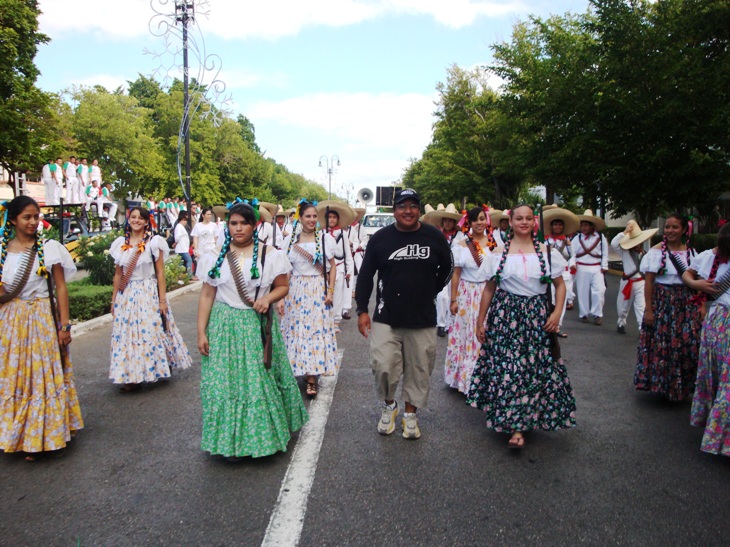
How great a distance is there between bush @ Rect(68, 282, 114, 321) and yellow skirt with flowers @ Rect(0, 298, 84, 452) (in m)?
5.57

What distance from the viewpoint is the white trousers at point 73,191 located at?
22.6 m

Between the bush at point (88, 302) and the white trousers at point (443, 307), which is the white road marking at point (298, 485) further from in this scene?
the bush at point (88, 302)

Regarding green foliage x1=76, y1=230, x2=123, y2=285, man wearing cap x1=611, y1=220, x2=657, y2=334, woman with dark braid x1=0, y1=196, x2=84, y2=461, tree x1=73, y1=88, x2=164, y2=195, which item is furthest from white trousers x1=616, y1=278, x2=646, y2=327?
tree x1=73, y1=88, x2=164, y2=195

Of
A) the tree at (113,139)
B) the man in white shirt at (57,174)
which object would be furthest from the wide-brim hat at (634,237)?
the tree at (113,139)

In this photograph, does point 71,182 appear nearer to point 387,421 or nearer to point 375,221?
point 375,221

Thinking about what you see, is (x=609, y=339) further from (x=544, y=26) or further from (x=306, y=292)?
(x=544, y=26)

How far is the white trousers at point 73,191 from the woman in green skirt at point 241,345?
68.1ft

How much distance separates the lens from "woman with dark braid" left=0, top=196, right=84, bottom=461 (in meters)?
4.43

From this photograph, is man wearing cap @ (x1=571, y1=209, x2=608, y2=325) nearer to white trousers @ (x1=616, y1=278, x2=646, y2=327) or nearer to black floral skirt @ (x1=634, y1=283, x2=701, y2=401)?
white trousers @ (x1=616, y1=278, x2=646, y2=327)

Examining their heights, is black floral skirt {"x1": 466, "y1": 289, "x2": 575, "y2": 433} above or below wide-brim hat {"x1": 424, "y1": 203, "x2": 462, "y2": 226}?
below

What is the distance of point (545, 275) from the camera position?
4578 millimetres

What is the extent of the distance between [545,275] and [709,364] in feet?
4.93

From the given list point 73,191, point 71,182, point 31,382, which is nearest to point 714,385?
point 31,382

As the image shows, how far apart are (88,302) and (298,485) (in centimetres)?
729
